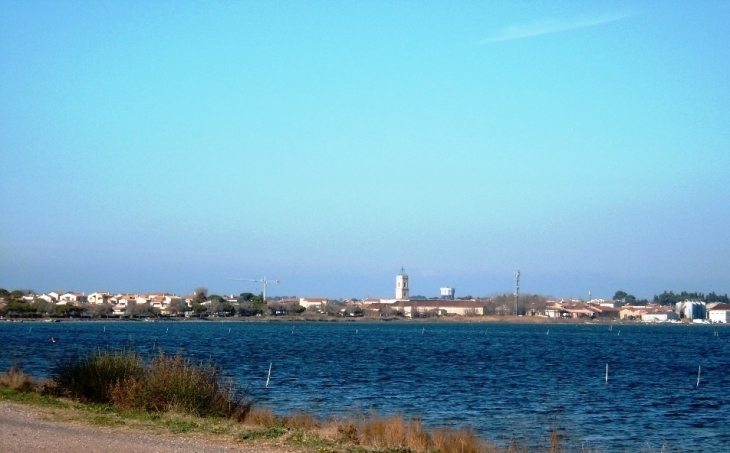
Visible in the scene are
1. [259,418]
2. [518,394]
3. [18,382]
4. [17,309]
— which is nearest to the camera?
[259,418]

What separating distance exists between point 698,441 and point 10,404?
1764cm

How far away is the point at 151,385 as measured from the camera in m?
18.3

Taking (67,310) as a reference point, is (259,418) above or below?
below

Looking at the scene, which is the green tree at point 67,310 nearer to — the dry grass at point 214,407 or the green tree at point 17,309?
the green tree at point 17,309

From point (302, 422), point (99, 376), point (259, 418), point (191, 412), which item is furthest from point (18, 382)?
point (302, 422)

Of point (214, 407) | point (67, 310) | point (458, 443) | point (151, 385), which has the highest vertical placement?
point (151, 385)

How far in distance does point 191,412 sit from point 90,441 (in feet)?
13.3

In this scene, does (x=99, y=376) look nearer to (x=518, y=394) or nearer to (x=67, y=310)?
(x=518, y=394)

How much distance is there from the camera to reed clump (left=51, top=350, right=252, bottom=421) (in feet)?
59.3

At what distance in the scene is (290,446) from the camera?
48.5 feet

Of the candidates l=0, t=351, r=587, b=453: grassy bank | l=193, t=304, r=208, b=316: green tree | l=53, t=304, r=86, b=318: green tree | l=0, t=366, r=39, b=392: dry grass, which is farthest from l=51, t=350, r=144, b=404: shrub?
l=193, t=304, r=208, b=316: green tree

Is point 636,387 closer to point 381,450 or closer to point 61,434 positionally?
point 381,450

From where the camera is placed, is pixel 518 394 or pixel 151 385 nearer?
pixel 151 385

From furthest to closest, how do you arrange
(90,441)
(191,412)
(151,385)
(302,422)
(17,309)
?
(17,309) → (302,422) → (151,385) → (191,412) → (90,441)
